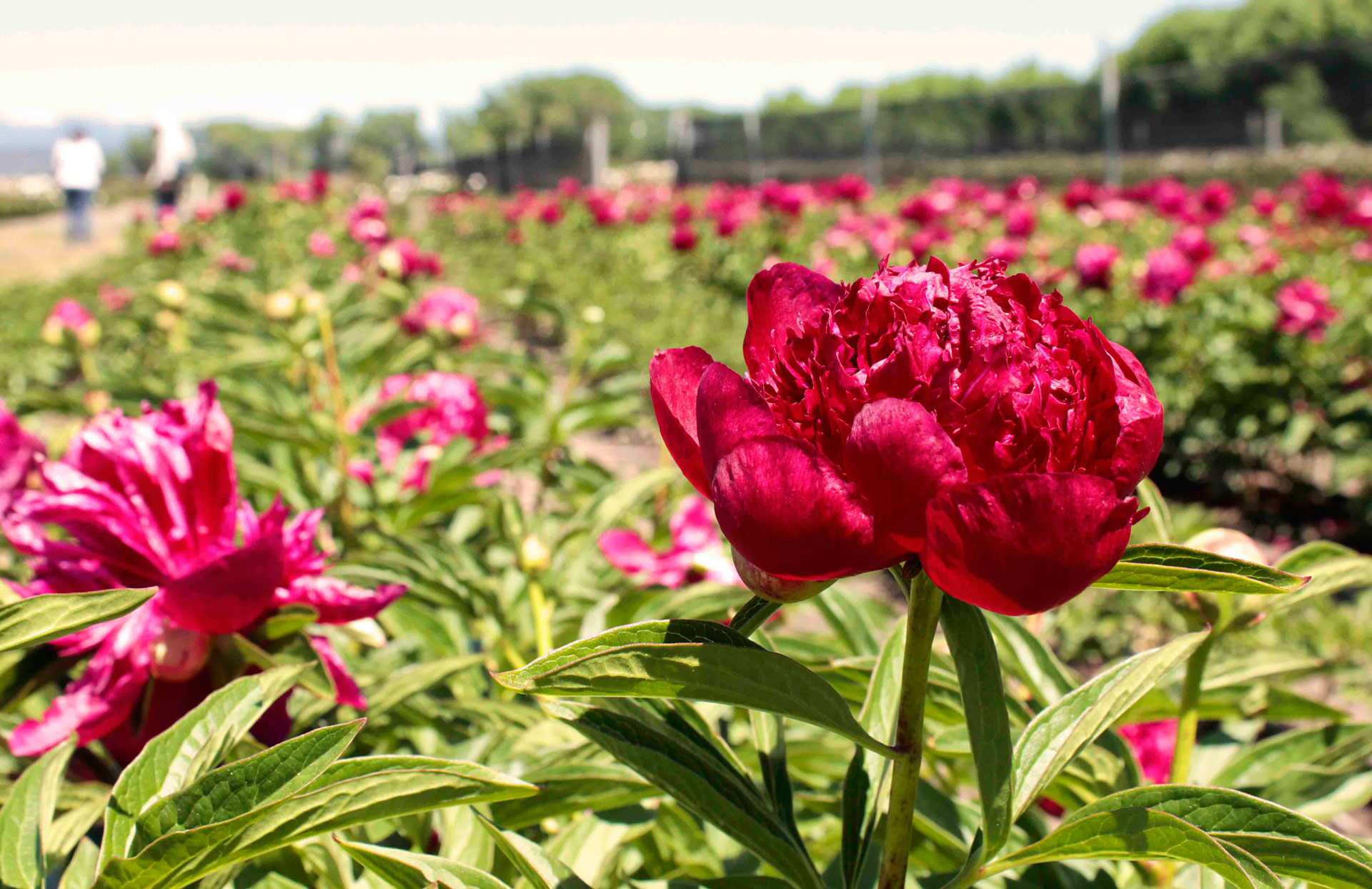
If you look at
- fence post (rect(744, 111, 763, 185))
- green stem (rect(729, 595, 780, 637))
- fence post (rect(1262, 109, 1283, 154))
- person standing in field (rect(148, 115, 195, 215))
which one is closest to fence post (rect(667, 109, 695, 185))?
fence post (rect(744, 111, 763, 185))

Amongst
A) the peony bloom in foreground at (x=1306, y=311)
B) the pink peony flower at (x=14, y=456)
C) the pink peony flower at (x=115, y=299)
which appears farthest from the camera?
the pink peony flower at (x=115, y=299)

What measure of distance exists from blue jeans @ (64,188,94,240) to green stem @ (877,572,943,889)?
53.2ft

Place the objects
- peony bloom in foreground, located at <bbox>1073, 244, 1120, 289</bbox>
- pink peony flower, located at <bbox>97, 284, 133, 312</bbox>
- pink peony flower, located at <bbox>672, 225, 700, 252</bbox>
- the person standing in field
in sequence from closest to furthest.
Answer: peony bloom in foreground, located at <bbox>1073, 244, 1120, 289</bbox> → pink peony flower, located at <bbox>97, 284, 133, 312</bbox> → pink peony flower, located at <bbox>672, 225, 700, 252</bbox> → the person standing in field

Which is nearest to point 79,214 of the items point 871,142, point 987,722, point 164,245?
point 871,142

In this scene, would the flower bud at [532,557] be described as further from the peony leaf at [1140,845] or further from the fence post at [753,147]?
the fence post at [753,147]

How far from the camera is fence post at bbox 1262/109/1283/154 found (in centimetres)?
1444

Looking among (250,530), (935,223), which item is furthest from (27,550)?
(935,223)

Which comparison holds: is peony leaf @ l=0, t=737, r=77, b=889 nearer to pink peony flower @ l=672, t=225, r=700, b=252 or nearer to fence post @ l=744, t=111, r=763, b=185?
pink peony flower @ l=672, t=225, r=700, b=252

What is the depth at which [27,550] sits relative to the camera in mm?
735

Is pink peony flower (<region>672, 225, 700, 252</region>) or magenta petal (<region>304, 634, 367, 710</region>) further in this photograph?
pink peony flower (<region>672, 225, 700, 252</region>)

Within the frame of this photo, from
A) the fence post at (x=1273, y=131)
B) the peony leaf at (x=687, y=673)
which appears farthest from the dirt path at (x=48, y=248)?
the fence post at (x=1273, y=131)

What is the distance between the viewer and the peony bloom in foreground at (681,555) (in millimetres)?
1253

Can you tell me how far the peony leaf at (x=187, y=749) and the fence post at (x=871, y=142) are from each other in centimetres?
1777

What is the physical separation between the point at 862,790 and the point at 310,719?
450 millimetres
